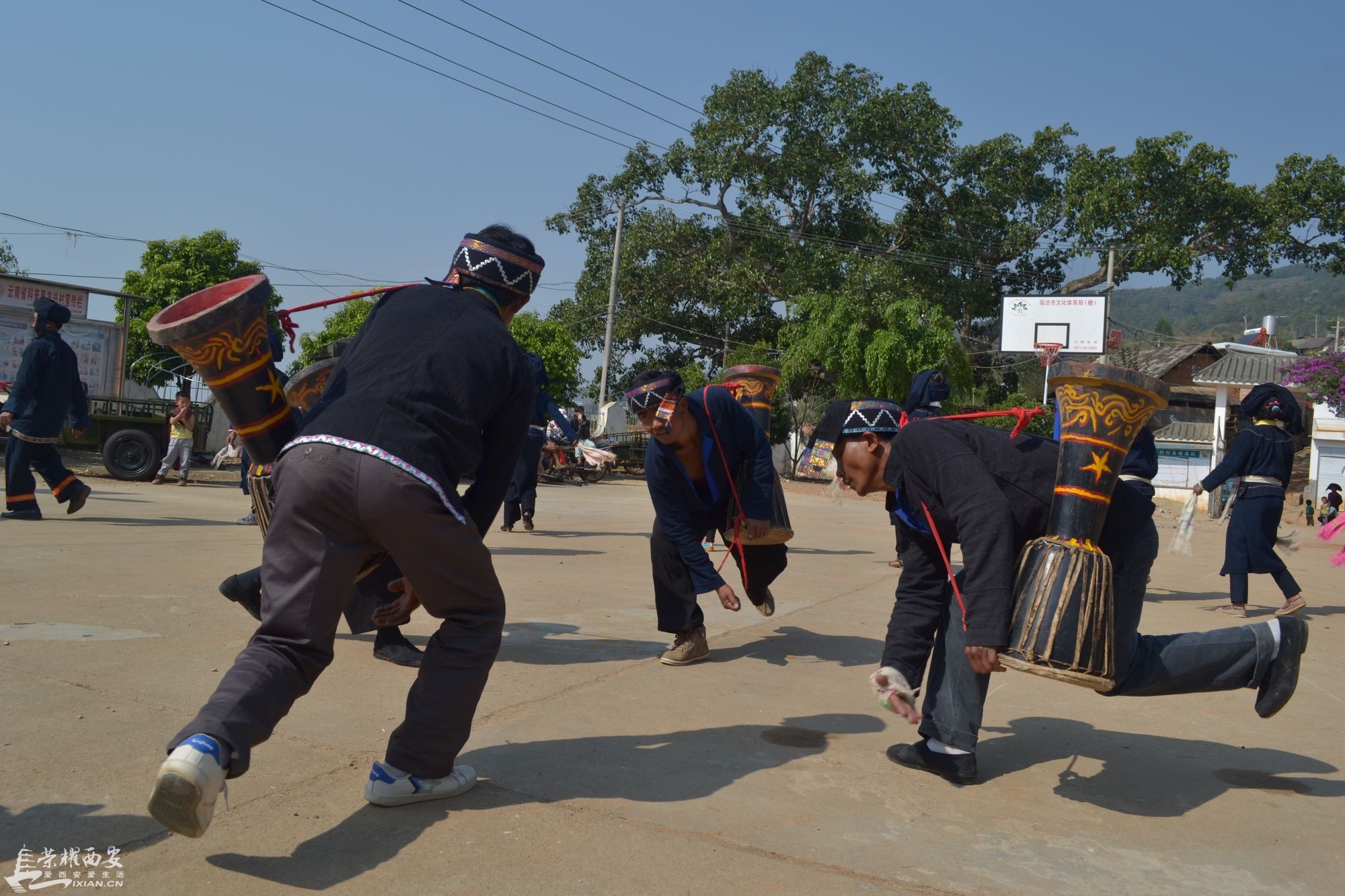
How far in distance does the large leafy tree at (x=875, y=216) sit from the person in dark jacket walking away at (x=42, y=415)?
2417cm

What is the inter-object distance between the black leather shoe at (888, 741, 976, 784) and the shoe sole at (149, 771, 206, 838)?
2.35 meters

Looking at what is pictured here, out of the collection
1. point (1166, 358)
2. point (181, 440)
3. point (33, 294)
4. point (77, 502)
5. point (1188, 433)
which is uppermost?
point (1166, 358)

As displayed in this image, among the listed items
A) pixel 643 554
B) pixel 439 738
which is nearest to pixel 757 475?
pixel 439 738

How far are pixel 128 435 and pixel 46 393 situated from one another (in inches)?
262

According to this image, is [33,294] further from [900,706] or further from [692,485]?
[900,706]

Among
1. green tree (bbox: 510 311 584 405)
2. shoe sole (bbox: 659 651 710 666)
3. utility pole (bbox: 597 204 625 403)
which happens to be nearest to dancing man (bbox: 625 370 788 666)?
shoe sole (bbox: 659 651 710 666)

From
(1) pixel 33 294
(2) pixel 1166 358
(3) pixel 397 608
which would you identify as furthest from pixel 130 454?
(2) pixel 1166 358

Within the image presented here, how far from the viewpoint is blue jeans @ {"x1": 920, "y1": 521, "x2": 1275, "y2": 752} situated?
3416mm

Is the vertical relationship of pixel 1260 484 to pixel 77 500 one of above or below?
above

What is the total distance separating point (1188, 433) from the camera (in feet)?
110

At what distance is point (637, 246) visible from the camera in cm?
3375

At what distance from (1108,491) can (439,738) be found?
213 centimetres

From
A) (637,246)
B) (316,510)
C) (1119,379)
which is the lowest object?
(316,510)

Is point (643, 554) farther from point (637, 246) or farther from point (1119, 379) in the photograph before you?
point (637, 246)
